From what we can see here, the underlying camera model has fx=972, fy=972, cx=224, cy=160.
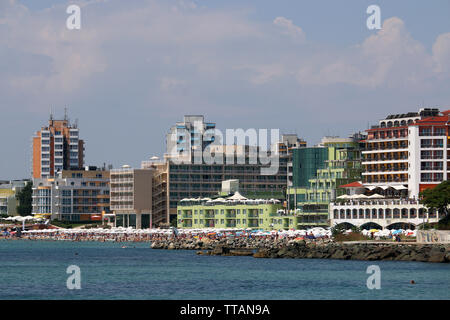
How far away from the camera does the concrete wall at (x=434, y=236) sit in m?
127

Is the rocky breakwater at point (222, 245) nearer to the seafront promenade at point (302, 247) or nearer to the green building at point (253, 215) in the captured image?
the seafront promenade at point (302, 247)

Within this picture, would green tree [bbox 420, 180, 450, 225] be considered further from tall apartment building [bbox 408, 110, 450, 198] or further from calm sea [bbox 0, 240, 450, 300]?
calm sea [bbox 0, 240, 450, 300]

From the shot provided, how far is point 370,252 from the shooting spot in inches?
4614

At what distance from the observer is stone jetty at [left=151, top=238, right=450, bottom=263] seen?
112375 millimetres

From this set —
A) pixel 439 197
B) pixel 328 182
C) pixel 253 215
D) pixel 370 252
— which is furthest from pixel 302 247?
pixel 253 215

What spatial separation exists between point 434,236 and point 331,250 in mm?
14994

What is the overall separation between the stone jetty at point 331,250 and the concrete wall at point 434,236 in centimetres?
257

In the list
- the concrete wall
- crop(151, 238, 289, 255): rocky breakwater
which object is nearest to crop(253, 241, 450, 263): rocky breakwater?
the concrete wall

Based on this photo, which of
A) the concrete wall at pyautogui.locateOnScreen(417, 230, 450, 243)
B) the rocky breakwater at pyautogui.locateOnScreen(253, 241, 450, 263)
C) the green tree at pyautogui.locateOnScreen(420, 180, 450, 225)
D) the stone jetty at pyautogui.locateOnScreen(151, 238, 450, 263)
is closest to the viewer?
the rocky breakwater at pyautogui.locateOnScreen(253, 241, 450, 263)

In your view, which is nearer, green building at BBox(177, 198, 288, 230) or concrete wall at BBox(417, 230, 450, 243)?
concrete wall at BBox(417, 230, 450, 243)

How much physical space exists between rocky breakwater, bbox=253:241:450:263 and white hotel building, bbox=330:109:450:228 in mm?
25580

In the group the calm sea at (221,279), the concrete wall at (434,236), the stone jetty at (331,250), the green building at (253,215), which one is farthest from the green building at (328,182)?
the calm sea at (221,279)
